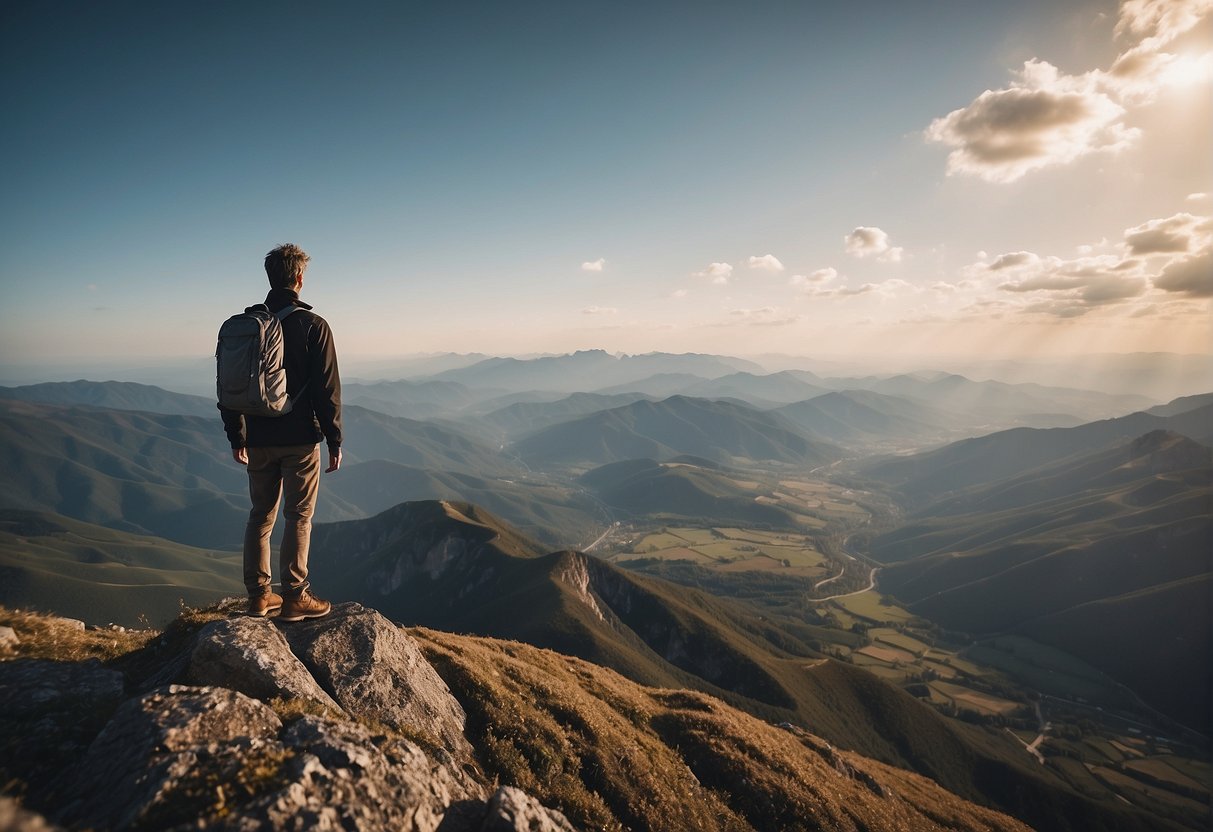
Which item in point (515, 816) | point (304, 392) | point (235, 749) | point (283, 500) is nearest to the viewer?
point (235, 749)

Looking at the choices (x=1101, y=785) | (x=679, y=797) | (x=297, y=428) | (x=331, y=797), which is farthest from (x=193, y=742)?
(x=1101, y=785)

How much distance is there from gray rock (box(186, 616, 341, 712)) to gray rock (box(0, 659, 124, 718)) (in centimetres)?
157

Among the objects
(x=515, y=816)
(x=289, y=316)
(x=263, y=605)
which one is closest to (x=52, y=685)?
(x=263, y=605)

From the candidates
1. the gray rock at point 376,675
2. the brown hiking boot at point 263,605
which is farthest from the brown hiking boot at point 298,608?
the gray rock at point 376,675

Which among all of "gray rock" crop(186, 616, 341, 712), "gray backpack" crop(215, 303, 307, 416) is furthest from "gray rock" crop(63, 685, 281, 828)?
"gray backpack" crop(215, 303, 307, 416)

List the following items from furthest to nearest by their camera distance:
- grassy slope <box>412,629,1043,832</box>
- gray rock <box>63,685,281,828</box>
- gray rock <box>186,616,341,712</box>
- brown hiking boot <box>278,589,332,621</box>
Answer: grassy slope <box>412,629,1043,832</box>
brown hiking boot <box>278,589,332,621</box>
gray rock <box>186,616,341,712</box>
gray rock <box>63,685,281,828</box>

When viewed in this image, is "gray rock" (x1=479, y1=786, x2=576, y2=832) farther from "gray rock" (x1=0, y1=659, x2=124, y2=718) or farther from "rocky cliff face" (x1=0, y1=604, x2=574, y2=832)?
"gray rock" (x1=0, y1=659, x2=124, y2=718)

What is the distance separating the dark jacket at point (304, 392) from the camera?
11648 mm

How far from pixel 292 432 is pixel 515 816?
9276mm

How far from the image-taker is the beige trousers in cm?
1189

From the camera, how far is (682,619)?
592 ft

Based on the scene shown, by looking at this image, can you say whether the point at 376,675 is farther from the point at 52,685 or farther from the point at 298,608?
the point at 52,685

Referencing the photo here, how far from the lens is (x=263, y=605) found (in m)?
13.4

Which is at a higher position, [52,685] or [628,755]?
[52,685]
